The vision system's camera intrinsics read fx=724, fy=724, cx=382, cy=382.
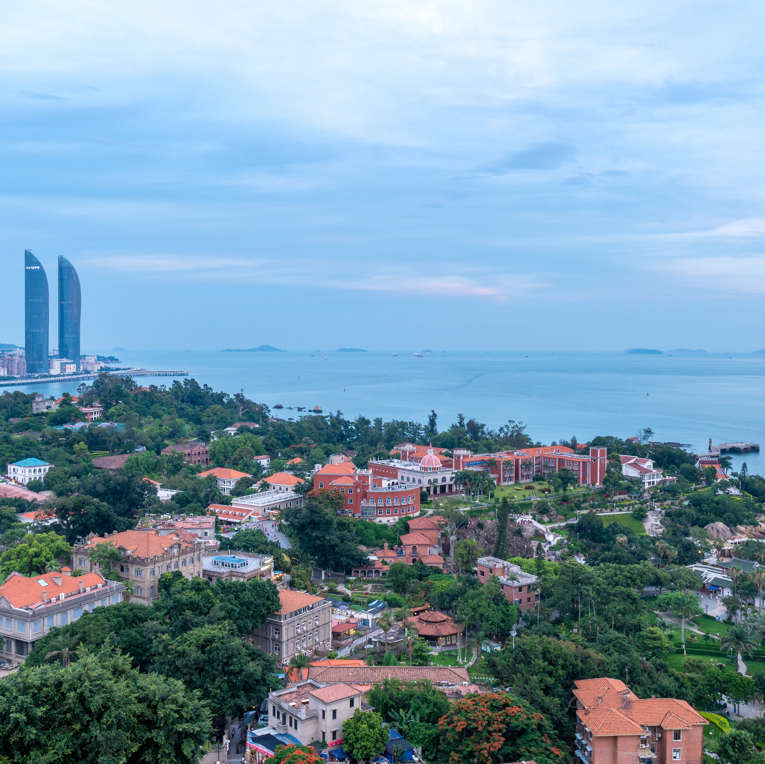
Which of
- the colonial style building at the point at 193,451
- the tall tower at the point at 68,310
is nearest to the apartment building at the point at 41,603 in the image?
the colonial style building at the point at 193,451

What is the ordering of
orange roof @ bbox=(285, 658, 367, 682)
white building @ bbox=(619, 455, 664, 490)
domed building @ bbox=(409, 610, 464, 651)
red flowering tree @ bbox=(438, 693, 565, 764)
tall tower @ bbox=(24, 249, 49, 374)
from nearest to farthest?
red flowering tree @ bbox=(438, 693, 565, 764) < orange roof @ bbox=(285, 658, 367, 682) < domed building @ bbox=(409, 610, 464, 651) < white building @ bbox=(619, 455, 664, 490) < tall tower @ bbox=(24, 249, 49, 374)

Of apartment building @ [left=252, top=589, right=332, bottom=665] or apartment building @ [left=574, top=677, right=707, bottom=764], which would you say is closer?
apartment building @ [left=574, top=677, right=707, bottom=764]

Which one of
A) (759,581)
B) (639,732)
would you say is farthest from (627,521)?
(639,732)

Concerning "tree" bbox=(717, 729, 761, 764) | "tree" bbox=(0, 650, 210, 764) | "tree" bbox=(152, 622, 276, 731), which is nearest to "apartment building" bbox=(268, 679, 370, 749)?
"tree" bbox=(152, 622, 276, 731)

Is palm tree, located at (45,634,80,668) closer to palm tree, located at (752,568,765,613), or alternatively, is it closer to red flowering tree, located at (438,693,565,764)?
red flowering tree, located at (438,693,565,764)

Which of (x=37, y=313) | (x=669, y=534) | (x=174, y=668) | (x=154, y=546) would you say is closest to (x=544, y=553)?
(x=669, y=534)

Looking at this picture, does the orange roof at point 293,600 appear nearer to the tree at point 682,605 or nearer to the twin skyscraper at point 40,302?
the tree at point 682,605

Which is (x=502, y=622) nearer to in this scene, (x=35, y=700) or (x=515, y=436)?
(x=35, y=700)
